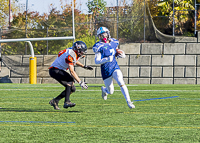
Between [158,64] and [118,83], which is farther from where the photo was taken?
[158,64]

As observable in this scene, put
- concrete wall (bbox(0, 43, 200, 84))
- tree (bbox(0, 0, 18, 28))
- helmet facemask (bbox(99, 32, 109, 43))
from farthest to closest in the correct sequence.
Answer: concrete wall (bbox(0, 43, 200, 84)), tree (bbox(0, 0, 18, 28)), helmet facemask (bbox(99, 32, 109, 43))

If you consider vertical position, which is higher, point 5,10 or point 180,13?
point 180,13

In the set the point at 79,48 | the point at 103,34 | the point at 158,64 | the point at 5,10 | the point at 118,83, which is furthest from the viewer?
the point at 158,64

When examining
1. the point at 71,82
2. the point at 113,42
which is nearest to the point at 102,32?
the point at 113,42

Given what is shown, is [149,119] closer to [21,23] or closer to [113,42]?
[113,42]

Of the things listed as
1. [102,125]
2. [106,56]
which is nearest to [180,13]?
[106,56]

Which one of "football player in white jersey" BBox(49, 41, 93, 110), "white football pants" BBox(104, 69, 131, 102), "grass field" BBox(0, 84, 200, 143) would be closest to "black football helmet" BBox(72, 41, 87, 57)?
"football player in white jersey" BBox(49, 41, 93, 110)

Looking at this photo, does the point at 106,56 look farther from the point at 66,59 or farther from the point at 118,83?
the point at 66,59

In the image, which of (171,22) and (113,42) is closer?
(113,42)

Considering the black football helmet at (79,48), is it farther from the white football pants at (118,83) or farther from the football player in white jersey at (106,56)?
the white football pants at (118,83)

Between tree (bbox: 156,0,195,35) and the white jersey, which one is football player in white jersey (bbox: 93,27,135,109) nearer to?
the white jersey

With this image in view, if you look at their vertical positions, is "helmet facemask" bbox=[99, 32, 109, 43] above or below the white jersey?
above

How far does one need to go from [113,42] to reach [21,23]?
8700mm

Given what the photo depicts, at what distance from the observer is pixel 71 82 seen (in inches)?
272
